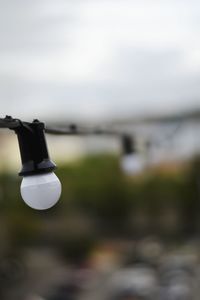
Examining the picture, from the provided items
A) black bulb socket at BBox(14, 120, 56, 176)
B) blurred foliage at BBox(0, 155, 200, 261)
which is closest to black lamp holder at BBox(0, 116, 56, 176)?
black bulb socket at BBox(14, 120, 56, 176)

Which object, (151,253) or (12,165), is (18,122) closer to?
(151,253)

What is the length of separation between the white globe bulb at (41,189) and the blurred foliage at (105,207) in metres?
20.1

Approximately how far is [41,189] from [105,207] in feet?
77.5

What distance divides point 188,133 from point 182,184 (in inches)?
210

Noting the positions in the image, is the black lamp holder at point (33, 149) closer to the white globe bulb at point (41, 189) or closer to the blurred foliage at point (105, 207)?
the white globe bulb at point (41, 189)

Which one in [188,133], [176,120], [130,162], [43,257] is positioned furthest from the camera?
[188,133]

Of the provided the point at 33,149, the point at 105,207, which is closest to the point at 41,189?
the point at 33,149

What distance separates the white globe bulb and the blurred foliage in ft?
65.9

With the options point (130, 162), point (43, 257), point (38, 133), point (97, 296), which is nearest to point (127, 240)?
point (43, 257)

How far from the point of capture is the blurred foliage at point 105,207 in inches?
880

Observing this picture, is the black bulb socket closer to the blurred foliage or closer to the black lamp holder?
the black lamp holder

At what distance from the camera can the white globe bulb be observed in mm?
1841

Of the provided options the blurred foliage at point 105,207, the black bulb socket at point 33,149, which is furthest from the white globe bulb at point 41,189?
the blurred foliage at point 105,207

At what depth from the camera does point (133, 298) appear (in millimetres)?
11234
